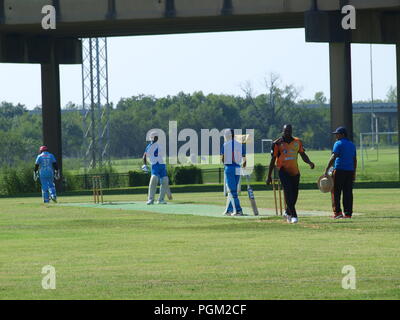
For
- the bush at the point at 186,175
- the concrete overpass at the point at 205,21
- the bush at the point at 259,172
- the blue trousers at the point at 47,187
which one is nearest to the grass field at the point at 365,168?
the bush at the point at 259,172

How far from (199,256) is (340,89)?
3153 centimetres

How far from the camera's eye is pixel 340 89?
162ft

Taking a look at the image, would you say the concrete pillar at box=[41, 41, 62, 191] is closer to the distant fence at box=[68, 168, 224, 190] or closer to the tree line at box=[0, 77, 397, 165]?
the distant fence at box=[68, 168, 224, 190]

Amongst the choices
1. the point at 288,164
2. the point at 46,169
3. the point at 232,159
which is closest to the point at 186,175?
the point at 46,169

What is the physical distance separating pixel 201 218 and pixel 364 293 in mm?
14445

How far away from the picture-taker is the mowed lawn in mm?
14492

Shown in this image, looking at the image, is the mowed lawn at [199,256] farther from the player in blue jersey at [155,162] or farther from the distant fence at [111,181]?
the distant fence at [111,181]

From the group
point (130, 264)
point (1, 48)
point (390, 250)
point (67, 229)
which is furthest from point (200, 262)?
point (1, 48)

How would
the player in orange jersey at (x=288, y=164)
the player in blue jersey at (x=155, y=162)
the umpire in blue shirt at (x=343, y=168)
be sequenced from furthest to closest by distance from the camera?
the player in blue jersey at (x=155, y=162)
the umpire in blue shirt at (x=343, y=168)
the player in orange jersey at (x=288, y=164)

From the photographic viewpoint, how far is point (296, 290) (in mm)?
14273

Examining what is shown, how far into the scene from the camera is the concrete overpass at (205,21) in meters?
46.3

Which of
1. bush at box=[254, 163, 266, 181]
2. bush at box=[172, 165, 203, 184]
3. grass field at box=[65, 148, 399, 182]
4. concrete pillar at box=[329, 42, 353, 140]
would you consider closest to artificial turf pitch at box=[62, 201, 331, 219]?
concrete pillar at box=[329, 42, 353, 140]

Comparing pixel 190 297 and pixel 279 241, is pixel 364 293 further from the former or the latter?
pixel 279 241

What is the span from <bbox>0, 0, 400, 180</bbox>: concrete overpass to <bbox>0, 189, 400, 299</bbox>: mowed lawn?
17741 millimetres
